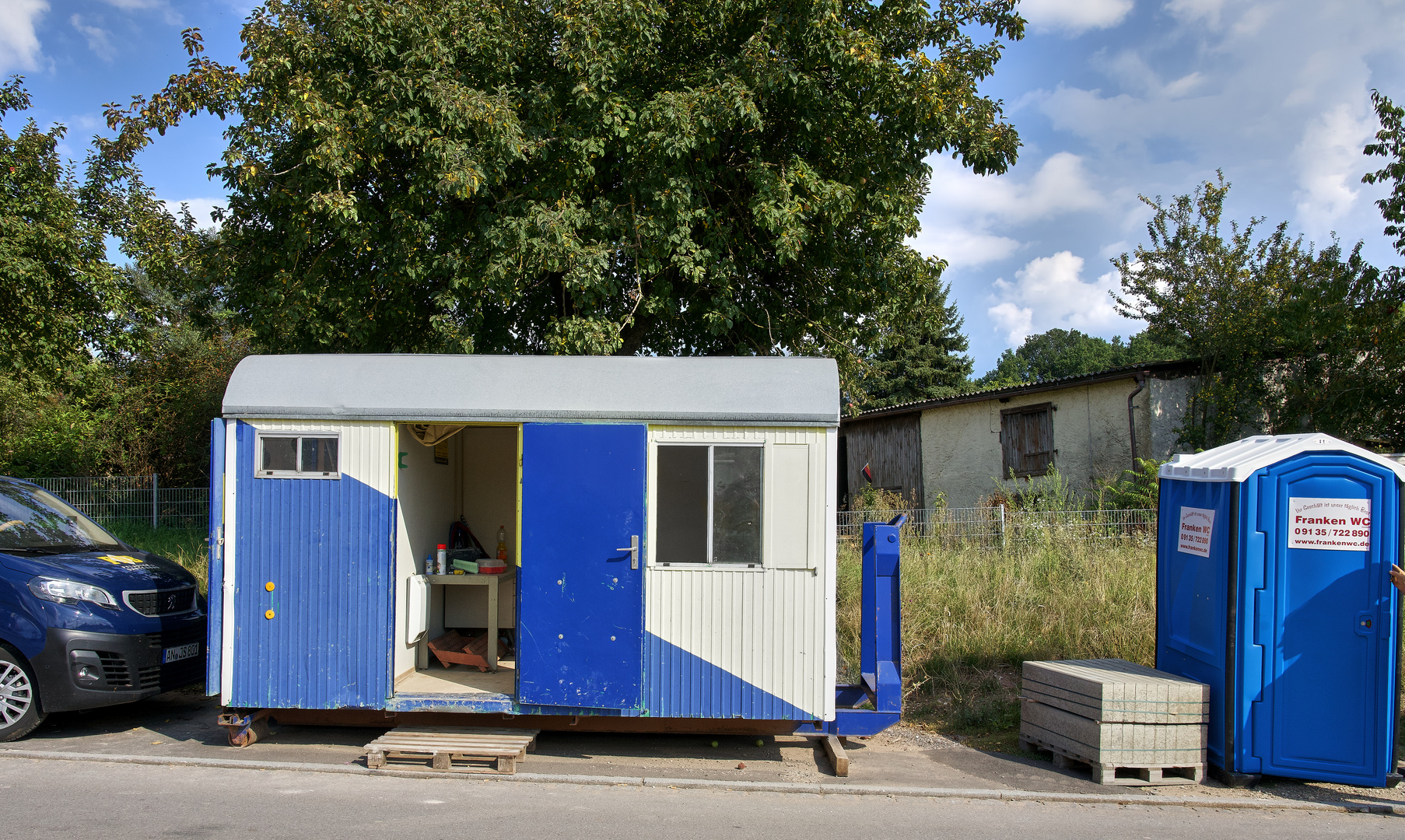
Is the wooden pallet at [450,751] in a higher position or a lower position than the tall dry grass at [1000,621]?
lower

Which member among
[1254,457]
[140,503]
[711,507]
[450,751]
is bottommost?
[450,751]

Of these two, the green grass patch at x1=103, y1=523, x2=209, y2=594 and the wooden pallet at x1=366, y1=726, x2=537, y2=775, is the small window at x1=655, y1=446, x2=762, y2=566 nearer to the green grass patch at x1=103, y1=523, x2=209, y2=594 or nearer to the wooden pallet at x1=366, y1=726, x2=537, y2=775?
the wooden pallet at x1=366, y1=726, x2=537, y2=775

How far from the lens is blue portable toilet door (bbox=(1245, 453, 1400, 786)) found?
571 centimetres

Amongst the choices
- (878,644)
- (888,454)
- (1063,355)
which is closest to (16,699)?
(878,644)

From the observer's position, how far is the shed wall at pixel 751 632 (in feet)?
19.9

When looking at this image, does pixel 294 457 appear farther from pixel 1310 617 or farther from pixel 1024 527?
pixel 1024 527

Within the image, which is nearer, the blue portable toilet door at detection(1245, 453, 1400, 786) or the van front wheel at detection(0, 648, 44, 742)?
the blue portable toilet door at detection(1245, 453, 1400, 786)

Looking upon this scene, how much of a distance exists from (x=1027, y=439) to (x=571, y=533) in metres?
14.5

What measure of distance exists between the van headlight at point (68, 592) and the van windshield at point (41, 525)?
1.90 feet

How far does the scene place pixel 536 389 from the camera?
20.9 ft

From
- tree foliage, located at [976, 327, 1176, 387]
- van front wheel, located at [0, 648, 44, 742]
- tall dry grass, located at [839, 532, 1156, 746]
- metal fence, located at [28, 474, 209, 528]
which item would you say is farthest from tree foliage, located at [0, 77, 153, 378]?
tree foliage, located at [976, 327, 1176, 387]

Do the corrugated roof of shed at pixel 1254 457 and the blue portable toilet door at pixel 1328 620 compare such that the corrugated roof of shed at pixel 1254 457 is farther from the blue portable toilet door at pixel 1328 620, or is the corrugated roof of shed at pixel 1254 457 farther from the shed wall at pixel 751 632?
the shed wall at pixel 751 632

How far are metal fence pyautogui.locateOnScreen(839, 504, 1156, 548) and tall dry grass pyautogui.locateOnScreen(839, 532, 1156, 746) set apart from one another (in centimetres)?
44

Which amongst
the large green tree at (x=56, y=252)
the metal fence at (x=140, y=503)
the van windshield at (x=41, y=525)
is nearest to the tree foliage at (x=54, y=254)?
the large green tree at (x=56, y=252)
